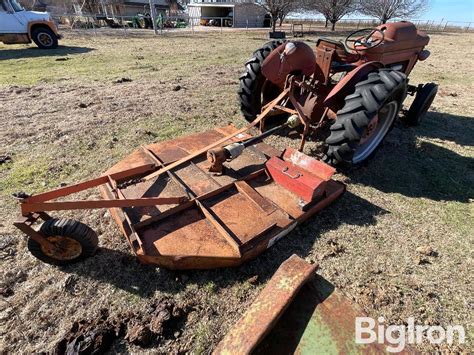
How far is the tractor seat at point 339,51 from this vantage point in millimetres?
3941

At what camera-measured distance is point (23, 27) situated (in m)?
11.5

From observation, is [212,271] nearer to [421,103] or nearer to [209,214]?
[209,214]

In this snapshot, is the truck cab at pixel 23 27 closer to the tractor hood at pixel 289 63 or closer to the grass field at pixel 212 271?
the grass field at pixel 212 271

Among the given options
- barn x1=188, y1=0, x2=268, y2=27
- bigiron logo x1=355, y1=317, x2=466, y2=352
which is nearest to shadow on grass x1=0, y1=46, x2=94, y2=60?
bigiron logo x1=355, y1=317, x2=466, y2=352

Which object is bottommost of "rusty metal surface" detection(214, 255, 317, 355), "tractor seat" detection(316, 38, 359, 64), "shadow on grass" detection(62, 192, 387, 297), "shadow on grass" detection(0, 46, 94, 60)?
"shadow on grass" detection(0, 46, 94, 60)

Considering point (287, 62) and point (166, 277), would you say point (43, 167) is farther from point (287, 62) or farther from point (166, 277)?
point (287, 62)

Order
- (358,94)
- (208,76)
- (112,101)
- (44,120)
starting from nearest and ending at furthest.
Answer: (358,94) < (44,120) < (112,101) < (208,76)

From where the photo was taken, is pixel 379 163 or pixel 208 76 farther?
pixel 208 76

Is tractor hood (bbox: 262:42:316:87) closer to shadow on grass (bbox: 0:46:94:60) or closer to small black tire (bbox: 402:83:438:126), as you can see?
small black tire (bbox: 402:83:438:126)

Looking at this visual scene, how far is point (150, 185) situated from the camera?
2838mm

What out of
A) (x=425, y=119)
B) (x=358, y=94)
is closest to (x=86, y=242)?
(x=358, y=94)

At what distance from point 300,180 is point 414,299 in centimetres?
131

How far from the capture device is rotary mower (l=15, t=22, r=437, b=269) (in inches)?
88.6

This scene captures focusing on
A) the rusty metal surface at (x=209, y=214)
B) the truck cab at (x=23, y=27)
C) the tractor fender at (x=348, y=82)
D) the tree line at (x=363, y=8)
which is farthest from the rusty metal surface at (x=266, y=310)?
the tree line at (x=363, y=8)
